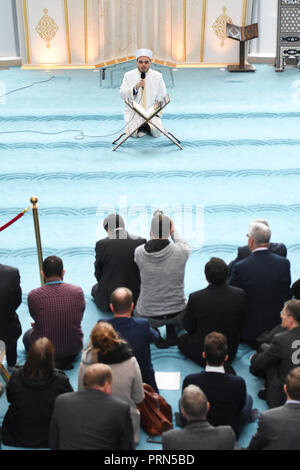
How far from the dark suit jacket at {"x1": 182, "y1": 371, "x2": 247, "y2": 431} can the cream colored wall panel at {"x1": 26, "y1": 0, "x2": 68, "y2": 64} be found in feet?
27.3

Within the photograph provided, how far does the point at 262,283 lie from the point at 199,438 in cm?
150

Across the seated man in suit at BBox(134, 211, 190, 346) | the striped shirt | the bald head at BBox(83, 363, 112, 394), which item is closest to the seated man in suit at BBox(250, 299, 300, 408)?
the seated man in suit at BBox(134, 211, 190, 346)

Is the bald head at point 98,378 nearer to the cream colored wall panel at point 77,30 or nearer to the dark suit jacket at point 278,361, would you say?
the dark suit jacket at point 278,361

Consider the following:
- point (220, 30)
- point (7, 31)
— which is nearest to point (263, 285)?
point (220, 30)

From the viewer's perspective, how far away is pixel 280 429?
9.59 ft

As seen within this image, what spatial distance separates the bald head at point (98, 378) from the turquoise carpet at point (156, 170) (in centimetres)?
65

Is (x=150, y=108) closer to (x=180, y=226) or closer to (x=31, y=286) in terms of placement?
(x=180, y=226)

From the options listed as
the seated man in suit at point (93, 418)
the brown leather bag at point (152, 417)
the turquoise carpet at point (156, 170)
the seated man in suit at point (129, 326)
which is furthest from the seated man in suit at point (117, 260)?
the seated man in suit at point (93, 418)

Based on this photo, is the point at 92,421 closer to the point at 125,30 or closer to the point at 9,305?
the point at 9,305

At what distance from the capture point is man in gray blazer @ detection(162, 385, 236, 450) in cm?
277

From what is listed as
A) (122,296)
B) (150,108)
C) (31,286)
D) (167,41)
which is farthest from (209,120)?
(122,296)

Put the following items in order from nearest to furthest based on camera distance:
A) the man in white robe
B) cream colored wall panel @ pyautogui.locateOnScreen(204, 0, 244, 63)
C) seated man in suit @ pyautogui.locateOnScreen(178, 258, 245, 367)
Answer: seated man in suit @ pyautogui.locateOnScreen(178, 258, 245, 367), the man in white robe, cream colored wall panel @ pyautogui.locateOnScreen(204, 0, 244, 63)

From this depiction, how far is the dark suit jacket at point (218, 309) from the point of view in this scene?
12.7 feet

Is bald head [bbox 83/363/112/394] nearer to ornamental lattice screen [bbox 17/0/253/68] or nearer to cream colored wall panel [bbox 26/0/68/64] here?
ornamental lattice screen [bbox 17/0/253/68]
